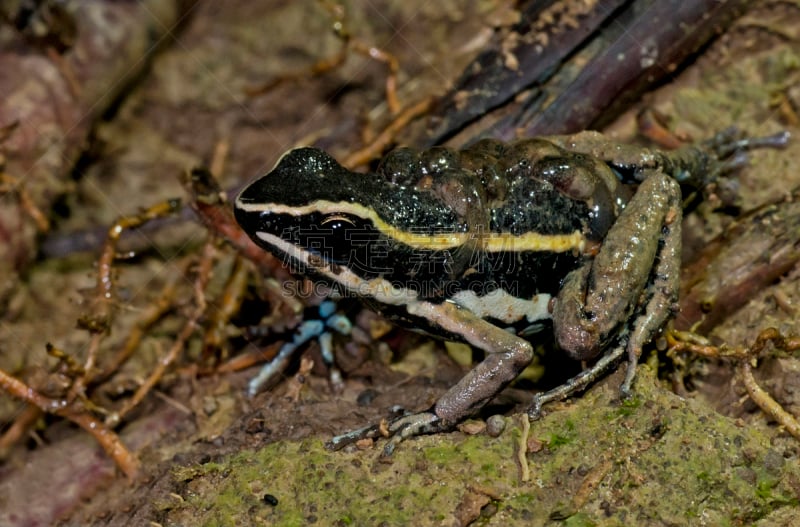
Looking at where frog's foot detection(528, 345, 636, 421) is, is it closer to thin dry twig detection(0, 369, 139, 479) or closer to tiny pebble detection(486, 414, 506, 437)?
tiny pebble detection(486, 414, 506, 437)

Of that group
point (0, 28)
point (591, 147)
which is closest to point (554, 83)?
point (591, 147)

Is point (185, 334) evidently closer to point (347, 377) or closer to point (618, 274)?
point (347, 377)

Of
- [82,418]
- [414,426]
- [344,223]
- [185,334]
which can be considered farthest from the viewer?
[185,334]

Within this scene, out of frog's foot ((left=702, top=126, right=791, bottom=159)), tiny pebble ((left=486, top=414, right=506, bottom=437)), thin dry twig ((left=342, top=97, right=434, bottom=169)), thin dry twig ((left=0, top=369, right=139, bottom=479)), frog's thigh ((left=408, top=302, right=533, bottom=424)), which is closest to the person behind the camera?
tiny pebble ((left=486, top=414, right=506, bottom=437))

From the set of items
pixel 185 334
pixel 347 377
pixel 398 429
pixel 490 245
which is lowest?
pixel 185 334

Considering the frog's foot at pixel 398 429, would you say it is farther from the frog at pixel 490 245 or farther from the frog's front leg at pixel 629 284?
the frog's front leg at pixel 629 284

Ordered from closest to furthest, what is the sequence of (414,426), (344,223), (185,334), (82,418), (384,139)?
(344,223)
(414,426)
(82,418)
(185,334)
(384,139)

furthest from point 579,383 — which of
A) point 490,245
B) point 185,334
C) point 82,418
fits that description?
point 82,418

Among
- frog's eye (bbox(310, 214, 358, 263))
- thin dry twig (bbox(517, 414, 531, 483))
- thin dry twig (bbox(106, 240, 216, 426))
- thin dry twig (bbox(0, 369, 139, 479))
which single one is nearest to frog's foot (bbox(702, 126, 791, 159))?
thin dry twig (bbox(517, 414, 531, 483))
